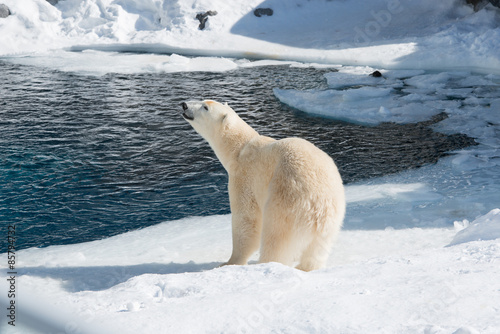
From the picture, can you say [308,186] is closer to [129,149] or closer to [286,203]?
[286,203]

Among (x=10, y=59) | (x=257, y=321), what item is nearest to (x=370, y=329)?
(x=257, y=321)

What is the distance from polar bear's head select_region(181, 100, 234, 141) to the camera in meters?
3.45

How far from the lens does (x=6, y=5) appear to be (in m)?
15.9

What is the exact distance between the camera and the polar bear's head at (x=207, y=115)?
11.3ft

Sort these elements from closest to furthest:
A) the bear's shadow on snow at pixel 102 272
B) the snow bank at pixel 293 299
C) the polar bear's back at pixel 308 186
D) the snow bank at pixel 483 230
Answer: the snow bank at pixel 293 299 → the polar bear's back at pixel 308 186 → the snow bank at pixel 483 230 → the bear's shadow on snow at pixel 102 272

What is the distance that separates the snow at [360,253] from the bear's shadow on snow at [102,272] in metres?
0.01

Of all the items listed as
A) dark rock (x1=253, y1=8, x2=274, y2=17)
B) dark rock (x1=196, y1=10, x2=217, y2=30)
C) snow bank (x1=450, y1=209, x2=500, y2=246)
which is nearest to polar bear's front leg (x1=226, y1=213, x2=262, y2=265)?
snow bank (x1=450, y1=209, x2=500, y2=246)

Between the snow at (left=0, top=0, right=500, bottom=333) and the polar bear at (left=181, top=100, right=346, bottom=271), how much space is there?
308 mm

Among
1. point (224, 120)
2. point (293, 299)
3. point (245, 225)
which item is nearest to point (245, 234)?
point (245, 225)

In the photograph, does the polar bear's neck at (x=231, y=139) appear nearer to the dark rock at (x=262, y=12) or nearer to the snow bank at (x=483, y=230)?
the snow bank at (x=483, y=230)

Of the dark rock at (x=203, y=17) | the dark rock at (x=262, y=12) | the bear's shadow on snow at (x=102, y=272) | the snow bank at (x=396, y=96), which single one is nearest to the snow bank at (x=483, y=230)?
the bear's shadow on snow at (x=102, y=272)

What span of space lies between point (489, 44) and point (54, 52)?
433 inches

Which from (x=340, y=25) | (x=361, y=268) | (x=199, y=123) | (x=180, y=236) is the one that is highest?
(x=340, y=25)

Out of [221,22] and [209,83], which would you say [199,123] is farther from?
[221,22]
